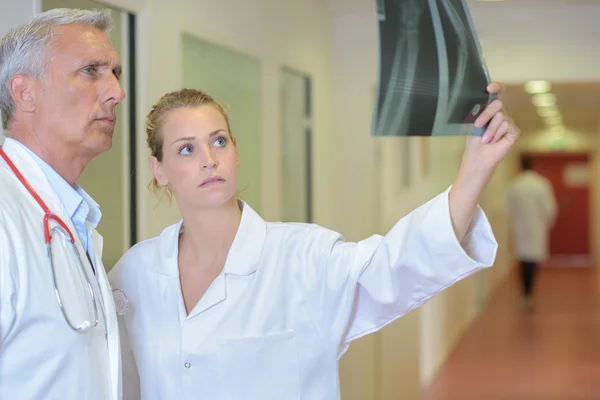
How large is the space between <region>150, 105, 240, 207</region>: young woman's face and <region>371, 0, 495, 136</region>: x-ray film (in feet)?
1.56

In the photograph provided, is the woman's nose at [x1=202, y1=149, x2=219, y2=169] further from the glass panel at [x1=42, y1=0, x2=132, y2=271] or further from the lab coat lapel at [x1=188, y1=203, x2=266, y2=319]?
the glass panel at [x1=42, y1=0, x2=132, y2=271]

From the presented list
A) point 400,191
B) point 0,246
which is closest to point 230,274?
point 0,246

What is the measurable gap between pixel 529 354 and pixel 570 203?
43.1 ft

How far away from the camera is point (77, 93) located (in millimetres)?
1806

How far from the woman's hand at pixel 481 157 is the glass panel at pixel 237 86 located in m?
1.80

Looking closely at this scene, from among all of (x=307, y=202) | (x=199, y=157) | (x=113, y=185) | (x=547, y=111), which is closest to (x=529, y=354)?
(x=307, y=202)

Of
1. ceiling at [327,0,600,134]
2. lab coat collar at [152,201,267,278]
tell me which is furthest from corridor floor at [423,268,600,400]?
lab coat collar at [152,201,267,278]

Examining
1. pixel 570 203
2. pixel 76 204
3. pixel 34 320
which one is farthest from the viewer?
pixel 570 203

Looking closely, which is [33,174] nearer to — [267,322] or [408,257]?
[267,322]

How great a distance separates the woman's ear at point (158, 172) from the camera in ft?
6.97

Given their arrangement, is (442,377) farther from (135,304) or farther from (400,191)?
(135,304)

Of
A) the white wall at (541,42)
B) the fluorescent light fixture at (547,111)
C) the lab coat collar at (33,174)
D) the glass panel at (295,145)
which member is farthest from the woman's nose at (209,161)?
the fluorescent light fixture at (547,111)

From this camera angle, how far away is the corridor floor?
6.73m

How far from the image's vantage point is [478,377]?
723 cm
